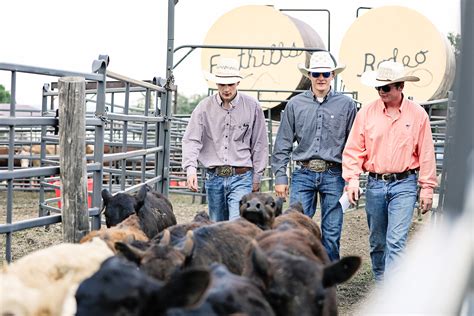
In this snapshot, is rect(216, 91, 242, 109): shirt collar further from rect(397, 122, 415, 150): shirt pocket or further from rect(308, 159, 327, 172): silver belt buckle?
rect(397, 122, 415, 150): shirt pocket

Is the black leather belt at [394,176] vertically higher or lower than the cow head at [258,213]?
higher

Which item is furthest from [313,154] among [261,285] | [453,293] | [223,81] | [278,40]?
[278,40]

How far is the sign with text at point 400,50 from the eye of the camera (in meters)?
14.1

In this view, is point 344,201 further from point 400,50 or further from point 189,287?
point 400,50

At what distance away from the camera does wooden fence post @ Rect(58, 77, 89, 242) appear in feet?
17.5

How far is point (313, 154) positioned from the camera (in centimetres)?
659

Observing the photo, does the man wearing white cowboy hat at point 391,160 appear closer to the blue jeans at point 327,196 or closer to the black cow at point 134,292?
the blue jeans at point 327,196

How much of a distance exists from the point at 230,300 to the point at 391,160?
357 cm

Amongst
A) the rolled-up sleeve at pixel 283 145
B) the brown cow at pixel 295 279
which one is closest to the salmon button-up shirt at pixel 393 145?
the rolled-up sleeve at pixel 283 145

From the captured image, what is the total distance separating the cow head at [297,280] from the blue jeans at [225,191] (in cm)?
347

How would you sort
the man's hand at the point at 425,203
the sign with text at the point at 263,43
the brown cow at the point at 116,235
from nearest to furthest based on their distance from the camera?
1. the brown cow at the point at 116,235
2. the man's hand at the point at 425,203
3. the sign with text at the point at 263,43

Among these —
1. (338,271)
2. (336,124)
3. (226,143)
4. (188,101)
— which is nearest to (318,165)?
(336,124)

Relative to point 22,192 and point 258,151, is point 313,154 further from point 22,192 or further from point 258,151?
point 22,192

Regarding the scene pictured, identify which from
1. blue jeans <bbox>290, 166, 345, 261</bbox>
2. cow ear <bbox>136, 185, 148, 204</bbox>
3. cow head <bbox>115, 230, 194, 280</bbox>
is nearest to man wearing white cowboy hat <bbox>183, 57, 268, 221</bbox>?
blue jeans <bbox>290, 166, 345, 261</bbox>
